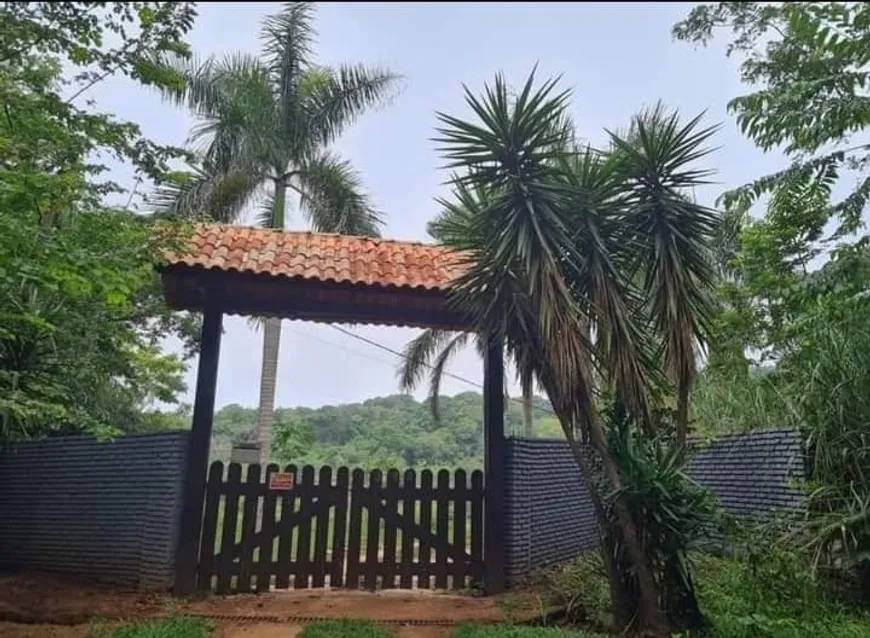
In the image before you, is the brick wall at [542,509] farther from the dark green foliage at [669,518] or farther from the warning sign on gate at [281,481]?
the warning sign on gate at [281,481]

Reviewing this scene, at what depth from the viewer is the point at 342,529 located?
5520 mm

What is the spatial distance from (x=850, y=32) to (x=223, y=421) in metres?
6.83

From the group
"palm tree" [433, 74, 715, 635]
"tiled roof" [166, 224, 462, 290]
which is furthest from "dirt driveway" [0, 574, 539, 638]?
"tiled roof" [166, 224, 462, 290]

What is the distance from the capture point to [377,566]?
18.0 feet

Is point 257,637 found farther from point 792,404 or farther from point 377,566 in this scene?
point 792,404

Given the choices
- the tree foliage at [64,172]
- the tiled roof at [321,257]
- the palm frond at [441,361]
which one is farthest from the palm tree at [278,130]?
the tree foliage at [64,172]

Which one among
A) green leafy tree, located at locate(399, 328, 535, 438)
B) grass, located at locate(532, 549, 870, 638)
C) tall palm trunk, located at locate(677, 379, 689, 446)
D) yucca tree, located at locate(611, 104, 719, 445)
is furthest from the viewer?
green leafy tree, located at locate(399, 328, 535, 438)

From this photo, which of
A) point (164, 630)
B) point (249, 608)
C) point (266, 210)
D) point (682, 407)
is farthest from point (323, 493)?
point (266, 210)

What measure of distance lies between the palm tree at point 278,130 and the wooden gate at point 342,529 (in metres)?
5.40

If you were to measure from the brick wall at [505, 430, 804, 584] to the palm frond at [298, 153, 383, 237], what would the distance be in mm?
6799

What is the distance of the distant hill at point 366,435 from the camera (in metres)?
7.29

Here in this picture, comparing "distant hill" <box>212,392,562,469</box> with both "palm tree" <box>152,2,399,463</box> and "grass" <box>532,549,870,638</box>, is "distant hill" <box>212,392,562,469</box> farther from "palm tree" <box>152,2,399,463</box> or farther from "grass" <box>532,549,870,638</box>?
"palm tree" <box>152,2,399,463</box>

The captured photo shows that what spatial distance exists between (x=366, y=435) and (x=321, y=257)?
3.21 metres

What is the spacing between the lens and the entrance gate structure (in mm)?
5266
